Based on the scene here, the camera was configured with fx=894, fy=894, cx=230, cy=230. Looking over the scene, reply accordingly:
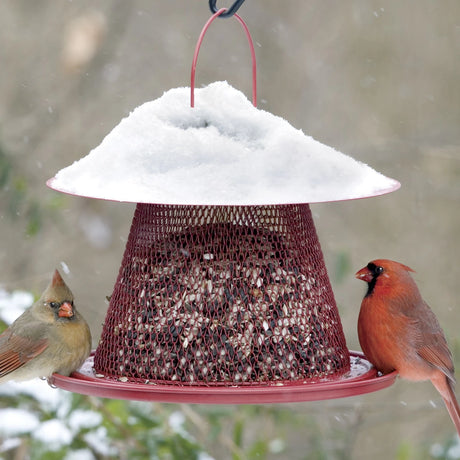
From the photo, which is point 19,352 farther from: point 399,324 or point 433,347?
point 433,347

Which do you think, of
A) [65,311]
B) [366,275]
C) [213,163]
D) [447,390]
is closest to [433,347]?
[447,390]

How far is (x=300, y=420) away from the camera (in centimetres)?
603

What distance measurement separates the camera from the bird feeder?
10.4 ft

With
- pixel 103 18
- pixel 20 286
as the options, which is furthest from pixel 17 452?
pixel 103 18

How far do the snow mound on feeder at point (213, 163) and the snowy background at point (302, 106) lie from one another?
3481 millimetres

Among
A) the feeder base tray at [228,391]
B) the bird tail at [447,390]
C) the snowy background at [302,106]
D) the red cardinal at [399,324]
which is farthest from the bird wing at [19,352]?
the snowy background at [302,106]

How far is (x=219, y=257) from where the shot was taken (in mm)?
3535

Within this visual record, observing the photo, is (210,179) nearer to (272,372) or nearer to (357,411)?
(272,372)

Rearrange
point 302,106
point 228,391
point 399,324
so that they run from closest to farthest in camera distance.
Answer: point 228,391, point 399,324, point 302,106

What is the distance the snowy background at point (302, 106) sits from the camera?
7227 mm

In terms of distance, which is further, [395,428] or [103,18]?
[395,428]

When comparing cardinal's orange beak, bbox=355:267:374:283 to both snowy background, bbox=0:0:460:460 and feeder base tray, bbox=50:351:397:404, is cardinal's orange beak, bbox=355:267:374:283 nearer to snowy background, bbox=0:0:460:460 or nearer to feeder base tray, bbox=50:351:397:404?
feeder base tray, bbox=50:351:397:404

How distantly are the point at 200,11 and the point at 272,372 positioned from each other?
5.13 metres

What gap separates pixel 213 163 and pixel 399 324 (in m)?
1.32
